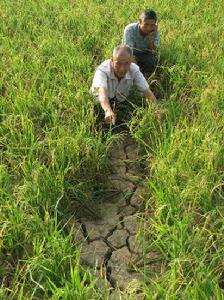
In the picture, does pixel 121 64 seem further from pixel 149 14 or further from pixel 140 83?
pixel 149 14

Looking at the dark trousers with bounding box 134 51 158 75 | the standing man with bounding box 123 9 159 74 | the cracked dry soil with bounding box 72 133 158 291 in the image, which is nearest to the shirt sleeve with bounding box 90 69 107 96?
the cracked dry soil with bounding box 72 133 158 291

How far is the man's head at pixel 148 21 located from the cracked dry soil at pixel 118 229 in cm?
148

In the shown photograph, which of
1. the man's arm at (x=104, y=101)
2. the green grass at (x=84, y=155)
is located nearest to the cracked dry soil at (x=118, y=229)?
the green grass at (x=84, y=155)

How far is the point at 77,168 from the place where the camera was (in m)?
2.99

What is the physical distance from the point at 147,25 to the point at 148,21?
0.14 feet

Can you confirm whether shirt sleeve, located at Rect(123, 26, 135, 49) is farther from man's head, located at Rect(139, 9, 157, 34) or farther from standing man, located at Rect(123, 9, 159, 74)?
man's head, located at Rect(139, 9, 157, 34)

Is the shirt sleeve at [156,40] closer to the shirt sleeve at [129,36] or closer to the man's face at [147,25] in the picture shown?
the man's face at [147,25]

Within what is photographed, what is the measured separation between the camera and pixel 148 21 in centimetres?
436

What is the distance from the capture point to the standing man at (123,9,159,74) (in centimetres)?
445

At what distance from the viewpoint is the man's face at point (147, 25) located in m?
4.36

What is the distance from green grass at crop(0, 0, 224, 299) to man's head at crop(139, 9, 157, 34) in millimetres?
305

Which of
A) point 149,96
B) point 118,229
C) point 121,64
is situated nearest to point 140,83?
point 149,96

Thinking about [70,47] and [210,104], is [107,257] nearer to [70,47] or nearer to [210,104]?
[210,104]

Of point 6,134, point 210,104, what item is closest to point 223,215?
point 210,104
